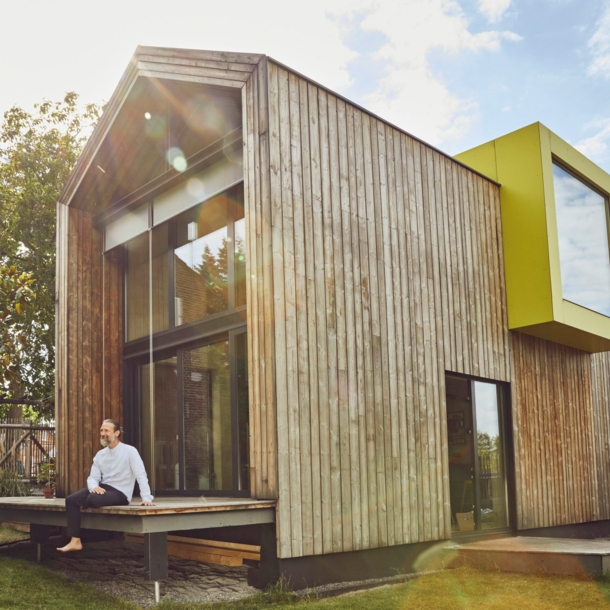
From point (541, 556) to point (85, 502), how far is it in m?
4.50

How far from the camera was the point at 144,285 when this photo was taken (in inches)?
388

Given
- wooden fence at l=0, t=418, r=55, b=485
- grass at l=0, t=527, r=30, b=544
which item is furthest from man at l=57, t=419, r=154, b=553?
wooden fence at l=0, t=418, r=55, b=485

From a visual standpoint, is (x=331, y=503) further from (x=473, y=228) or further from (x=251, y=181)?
(x=473, y=228)

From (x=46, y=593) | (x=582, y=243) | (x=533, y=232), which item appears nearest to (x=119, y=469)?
(x=46, y=593)

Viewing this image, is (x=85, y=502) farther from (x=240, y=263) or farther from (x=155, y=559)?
(x=240, y=263)

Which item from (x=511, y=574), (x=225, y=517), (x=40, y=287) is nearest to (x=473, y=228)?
(x=511, y=574)

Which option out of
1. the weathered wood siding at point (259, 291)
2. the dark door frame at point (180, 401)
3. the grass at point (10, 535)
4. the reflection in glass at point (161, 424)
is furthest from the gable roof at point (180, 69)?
the grass at point (10, 535)

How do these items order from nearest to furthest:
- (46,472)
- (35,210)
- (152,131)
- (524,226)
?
(152,131) → (524,226) → (46,472) → (35,210)

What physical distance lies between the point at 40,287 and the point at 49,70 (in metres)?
4.96

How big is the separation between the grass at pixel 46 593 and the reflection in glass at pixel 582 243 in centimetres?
696

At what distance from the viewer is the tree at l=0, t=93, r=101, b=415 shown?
16.7 metres

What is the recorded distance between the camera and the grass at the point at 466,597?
575 centimetres

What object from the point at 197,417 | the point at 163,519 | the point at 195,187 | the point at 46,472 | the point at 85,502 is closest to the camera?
the point at 163,519

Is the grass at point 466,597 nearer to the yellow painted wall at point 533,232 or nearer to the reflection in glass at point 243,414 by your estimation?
the reflection in glass at point 243,414
